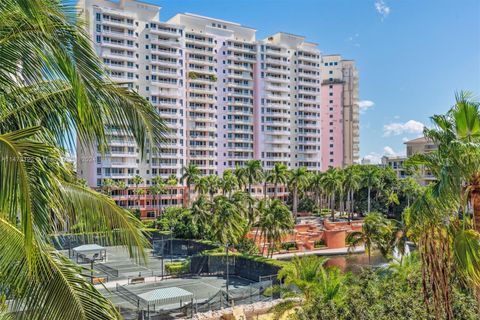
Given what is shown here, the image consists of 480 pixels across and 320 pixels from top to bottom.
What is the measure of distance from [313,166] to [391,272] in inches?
2935

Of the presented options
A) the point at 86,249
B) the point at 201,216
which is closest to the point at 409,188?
the point at 201,216

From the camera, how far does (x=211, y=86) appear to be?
258 ft

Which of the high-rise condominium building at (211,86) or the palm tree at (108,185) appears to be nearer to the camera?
the palm tree at (108,185)


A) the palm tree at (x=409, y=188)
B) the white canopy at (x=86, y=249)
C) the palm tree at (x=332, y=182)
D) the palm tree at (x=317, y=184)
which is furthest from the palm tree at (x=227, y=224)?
the palm tree at (x=317, y=184)

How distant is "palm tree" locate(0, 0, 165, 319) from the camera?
12.6 feet

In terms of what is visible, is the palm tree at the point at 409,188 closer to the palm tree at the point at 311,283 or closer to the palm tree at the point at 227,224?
the palm tree at the point at 227,224

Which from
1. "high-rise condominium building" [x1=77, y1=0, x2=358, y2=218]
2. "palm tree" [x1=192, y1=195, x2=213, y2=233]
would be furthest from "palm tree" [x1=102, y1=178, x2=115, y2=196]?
"palm tree" [x1=192, y1=195, x2=213, y2=233]

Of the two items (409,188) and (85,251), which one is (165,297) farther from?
(409,188)

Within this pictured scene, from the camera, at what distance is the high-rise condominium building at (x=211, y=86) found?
2717 inches

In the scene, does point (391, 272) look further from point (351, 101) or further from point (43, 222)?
point (351, 101)

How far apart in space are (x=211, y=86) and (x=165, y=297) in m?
59.8

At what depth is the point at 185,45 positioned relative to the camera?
7644 centimetres

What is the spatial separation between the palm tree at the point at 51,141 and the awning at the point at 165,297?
17.7m

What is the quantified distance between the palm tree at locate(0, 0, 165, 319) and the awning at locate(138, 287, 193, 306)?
17663mm
